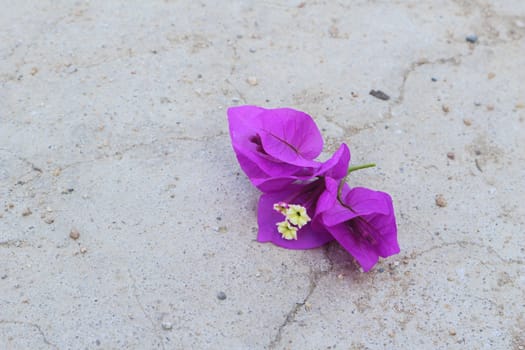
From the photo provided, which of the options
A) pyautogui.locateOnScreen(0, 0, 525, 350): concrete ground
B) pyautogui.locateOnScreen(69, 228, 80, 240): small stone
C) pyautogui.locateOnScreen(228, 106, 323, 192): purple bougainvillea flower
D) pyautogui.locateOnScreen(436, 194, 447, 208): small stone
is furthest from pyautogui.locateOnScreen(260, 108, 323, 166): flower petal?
pyautogui.locateOnScreen(69, 228, 80, 240): small stone

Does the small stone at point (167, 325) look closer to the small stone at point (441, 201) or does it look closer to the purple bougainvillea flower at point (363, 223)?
the purple bougainvillea flower at point (363, 223)

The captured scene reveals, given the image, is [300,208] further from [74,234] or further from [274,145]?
[74,234]

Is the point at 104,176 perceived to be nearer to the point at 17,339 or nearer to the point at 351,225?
the point at 17,339

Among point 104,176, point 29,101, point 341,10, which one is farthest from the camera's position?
point 341,10

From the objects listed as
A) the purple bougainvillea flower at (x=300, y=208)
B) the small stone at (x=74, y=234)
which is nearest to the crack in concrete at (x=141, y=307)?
the small stone at (x=74, y=234)

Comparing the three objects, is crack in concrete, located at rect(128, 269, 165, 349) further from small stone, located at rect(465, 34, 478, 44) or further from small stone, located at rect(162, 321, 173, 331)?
small stone, located at rect(465, 34, 478, 44)

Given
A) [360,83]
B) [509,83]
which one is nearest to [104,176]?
[360,83]

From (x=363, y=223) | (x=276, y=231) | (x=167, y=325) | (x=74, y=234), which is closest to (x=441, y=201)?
(x=363, y=223)
